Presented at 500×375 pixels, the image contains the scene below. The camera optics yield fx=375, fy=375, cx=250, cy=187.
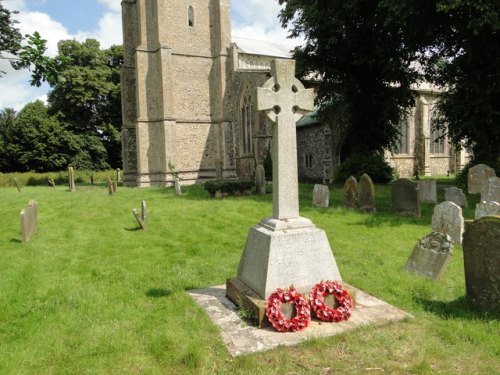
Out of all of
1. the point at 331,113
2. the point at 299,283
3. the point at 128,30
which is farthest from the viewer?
the point at 128,30

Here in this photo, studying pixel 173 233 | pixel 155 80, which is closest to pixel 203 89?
pixel 155 80

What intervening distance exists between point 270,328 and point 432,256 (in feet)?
9.27

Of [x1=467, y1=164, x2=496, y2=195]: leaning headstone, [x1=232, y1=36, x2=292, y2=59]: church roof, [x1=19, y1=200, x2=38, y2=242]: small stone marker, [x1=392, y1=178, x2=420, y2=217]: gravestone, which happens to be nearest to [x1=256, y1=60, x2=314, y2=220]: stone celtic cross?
[x1=19, y1=200, x2=38, y2=242]: small stone marker

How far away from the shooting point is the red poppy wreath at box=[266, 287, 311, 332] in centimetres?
362

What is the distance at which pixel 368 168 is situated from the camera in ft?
63.2

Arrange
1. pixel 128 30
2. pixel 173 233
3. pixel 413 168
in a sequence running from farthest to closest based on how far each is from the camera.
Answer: pixel 413 168
pixel 128 30
pixel 173 233

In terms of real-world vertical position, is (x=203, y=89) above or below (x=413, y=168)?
above

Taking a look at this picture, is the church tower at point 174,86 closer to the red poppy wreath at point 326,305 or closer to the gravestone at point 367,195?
the gravestone at point 367,195

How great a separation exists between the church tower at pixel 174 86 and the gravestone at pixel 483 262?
19157mm

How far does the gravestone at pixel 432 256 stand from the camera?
5150 mm

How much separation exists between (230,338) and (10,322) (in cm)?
255

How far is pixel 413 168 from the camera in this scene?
29.1 meters

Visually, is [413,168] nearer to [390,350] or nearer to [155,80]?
[155,80]

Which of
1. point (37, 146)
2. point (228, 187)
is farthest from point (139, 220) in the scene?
point (37, 146)
